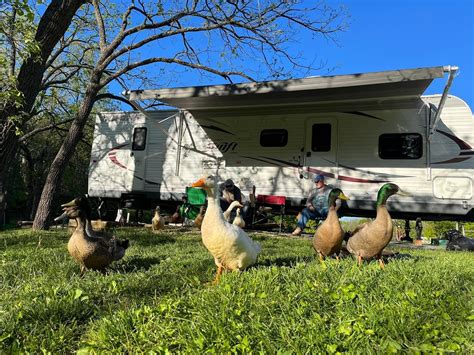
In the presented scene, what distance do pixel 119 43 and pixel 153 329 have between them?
9471mm

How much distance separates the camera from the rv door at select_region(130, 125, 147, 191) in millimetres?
12762

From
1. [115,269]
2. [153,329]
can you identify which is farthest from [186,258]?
[153,329]

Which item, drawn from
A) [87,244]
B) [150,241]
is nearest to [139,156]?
[150,241]

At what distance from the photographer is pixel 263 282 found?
3285 millimetres

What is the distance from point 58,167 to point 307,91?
6.49 meters

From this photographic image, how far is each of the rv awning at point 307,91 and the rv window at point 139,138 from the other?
2.53 m

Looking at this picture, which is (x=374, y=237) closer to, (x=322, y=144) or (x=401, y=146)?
(x=401, y=146)

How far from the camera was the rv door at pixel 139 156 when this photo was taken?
1276 cm

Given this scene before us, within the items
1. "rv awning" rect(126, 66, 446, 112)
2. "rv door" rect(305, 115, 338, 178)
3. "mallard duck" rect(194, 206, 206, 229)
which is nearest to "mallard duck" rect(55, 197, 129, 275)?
"mallard duck" rect(194, 206, 206, 229)

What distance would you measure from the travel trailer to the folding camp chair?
2.13ft

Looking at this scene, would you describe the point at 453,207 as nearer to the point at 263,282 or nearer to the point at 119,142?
the point at 263,282

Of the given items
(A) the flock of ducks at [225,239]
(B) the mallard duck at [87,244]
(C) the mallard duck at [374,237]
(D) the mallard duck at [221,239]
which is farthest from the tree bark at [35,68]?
(C) the mallard duck at [374,237]

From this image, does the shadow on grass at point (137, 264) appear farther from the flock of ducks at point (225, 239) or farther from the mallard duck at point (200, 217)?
the mallard duck at point (200, 217)

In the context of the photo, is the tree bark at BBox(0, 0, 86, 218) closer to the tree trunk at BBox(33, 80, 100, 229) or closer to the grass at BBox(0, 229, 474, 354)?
the tree trunk at BBox(33, 80, 100, 229)
